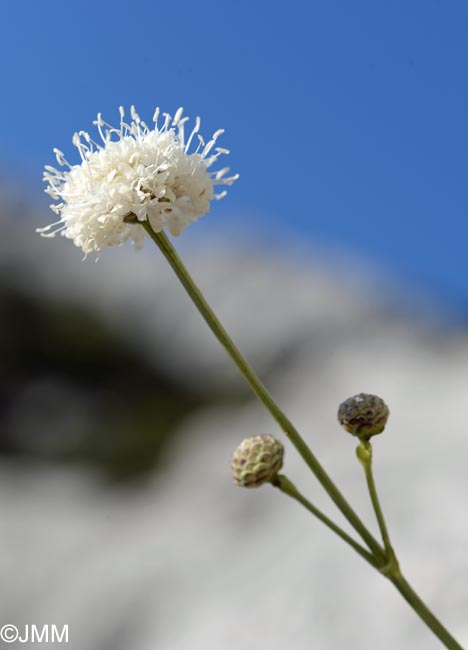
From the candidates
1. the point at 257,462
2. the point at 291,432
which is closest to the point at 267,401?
the point at 291,432

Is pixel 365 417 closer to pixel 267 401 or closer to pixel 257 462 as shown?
pixel 257 462

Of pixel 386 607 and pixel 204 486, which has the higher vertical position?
pixel 204 486

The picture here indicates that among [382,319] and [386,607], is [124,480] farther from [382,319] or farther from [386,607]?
[386,607]

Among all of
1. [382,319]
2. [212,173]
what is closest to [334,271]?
[382,319]

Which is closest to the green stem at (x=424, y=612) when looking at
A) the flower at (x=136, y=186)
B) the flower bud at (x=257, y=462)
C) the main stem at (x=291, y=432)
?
the main stem at (x=291, y=432)

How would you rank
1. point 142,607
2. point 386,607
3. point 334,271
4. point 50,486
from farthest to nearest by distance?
point 334,271, point 50,486, point 142,607, point 386,607

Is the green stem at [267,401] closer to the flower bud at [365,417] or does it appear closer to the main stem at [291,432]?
the main stem at [291,432]

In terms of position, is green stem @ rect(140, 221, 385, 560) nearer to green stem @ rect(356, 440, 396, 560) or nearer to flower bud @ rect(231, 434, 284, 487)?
green stem @ rect(356, 440, 396, 560)

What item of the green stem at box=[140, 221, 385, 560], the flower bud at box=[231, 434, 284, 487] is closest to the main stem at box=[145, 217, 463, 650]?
the green stem at box=[140, 221, 385, 560]
